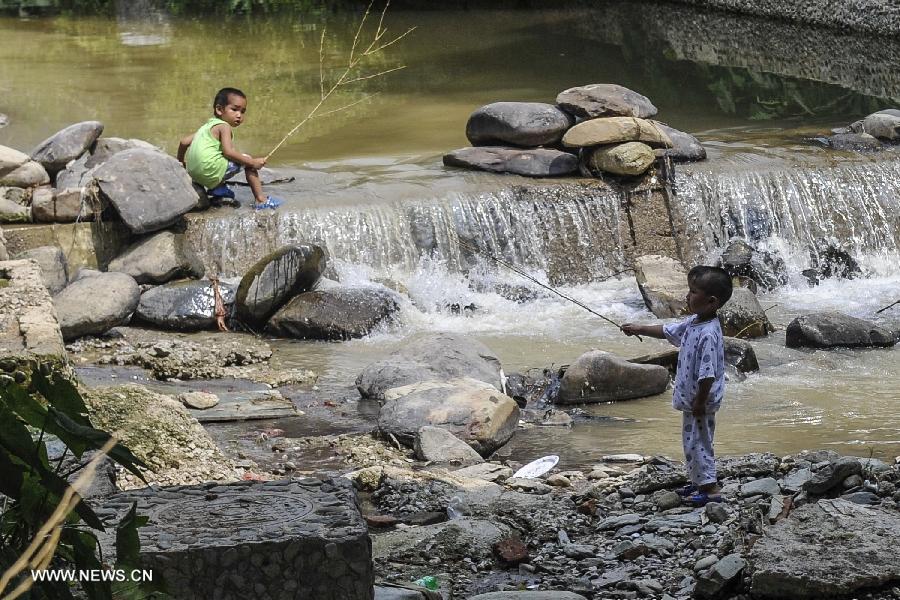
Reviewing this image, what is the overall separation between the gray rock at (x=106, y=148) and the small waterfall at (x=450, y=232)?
1326 mm

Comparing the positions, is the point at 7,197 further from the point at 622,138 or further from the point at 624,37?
the point at 624,37

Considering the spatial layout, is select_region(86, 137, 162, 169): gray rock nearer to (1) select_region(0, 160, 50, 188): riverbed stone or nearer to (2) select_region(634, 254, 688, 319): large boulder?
(1) select_region(0, 160, 50, 188): riverbed stone

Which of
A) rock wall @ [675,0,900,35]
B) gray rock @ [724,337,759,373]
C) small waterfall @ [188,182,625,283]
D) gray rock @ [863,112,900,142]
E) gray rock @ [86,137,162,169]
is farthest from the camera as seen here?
rock wall @ [675,0,900,35]

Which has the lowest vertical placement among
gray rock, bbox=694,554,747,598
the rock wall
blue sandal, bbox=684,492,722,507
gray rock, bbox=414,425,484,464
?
gray rock, bbox=414,425,484,464

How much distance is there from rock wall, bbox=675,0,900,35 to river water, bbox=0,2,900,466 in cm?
47

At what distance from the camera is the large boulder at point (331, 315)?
883 centimetres

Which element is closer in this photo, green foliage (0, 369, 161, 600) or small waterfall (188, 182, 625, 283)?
green foliage (0, 369, 161, 600)

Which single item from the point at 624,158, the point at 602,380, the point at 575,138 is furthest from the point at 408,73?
the point at 602,380

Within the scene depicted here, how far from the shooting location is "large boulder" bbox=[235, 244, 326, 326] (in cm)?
891

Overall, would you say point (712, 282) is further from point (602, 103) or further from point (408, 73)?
point (408, 73)

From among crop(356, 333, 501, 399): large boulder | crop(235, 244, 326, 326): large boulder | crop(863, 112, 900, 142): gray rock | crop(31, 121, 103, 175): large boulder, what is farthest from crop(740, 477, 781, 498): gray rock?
crop(863, 112, 900, 142): gray rock

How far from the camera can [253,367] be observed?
809 cm

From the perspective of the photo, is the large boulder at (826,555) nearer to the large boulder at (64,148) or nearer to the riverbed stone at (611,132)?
the riverbed stone at (611,132)

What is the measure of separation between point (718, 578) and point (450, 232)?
6.47 m
